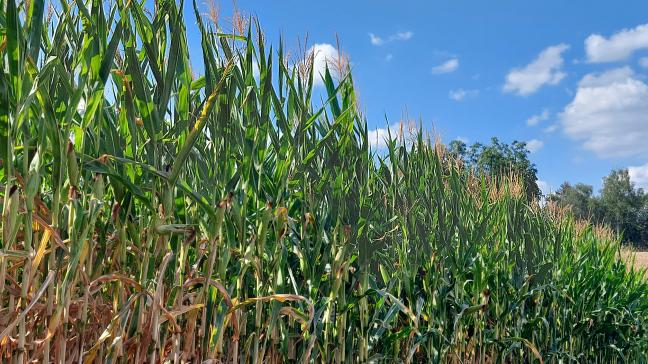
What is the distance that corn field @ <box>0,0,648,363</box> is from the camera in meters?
1.42

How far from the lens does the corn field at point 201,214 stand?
1.42 metres

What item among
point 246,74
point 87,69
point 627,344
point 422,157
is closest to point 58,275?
point 87,69

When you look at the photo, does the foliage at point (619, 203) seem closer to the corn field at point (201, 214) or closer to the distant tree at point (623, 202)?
the distant tree at point (623, 202)

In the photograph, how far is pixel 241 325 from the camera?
2033 mm

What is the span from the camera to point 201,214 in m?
1.89

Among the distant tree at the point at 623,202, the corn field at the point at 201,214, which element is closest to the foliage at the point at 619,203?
the distant tree at the point at 623,202

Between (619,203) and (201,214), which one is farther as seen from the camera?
(619,203)

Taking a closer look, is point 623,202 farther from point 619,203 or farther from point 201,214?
point 201,214

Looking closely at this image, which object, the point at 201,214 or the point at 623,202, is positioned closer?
the point at 201,214

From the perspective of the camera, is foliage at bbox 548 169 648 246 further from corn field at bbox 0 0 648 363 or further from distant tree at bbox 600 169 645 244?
corn field at bbox 0 0 648 363

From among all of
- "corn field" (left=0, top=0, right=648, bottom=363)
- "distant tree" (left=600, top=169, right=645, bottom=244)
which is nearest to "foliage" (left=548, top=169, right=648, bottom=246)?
"distant tree" (left=600, top=169, right=645, bottom=244)

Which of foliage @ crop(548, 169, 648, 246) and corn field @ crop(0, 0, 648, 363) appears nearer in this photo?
corn field @ crop(0, 0, 648, 363)

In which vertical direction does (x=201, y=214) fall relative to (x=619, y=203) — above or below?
below

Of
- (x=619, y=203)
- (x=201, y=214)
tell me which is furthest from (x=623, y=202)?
(x=201, y=214)
